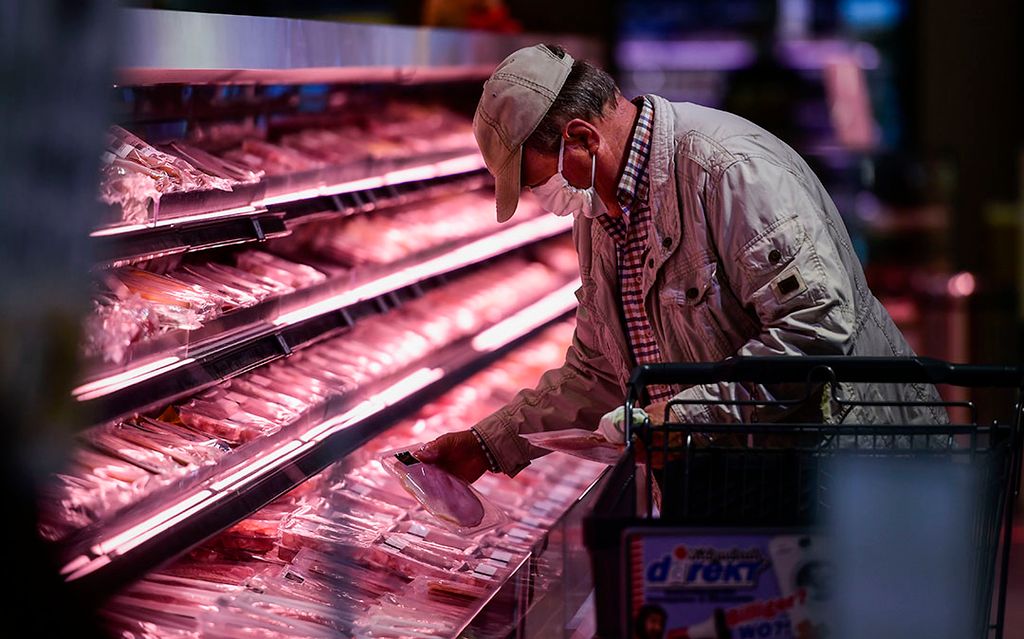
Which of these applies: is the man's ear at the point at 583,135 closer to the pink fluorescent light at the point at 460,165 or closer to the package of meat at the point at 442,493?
the package of meat at the point at 442,493

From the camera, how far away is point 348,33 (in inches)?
147

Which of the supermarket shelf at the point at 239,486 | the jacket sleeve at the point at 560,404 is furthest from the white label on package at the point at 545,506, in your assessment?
the jacket sleeve at the point at 560,404

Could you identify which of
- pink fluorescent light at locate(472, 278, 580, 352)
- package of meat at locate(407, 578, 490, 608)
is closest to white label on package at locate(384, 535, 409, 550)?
package of meat at locate(407, 578, 490, 608)

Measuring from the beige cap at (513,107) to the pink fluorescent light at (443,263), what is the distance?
771 millimetres

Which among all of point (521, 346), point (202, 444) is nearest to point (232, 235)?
point (202, 444)

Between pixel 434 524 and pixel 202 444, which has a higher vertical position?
pixel 202 444

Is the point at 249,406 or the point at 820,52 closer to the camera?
the point at 249,406

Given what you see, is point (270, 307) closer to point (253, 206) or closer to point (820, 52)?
point (253, 206)

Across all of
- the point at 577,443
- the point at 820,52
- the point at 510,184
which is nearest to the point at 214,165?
the point at 510,184

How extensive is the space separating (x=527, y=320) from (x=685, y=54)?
19.7 ft

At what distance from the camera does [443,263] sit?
4.52 meters

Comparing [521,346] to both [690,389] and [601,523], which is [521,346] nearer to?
[690,389]

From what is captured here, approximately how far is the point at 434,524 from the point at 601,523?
148 cm

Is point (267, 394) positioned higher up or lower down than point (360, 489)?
higher up
